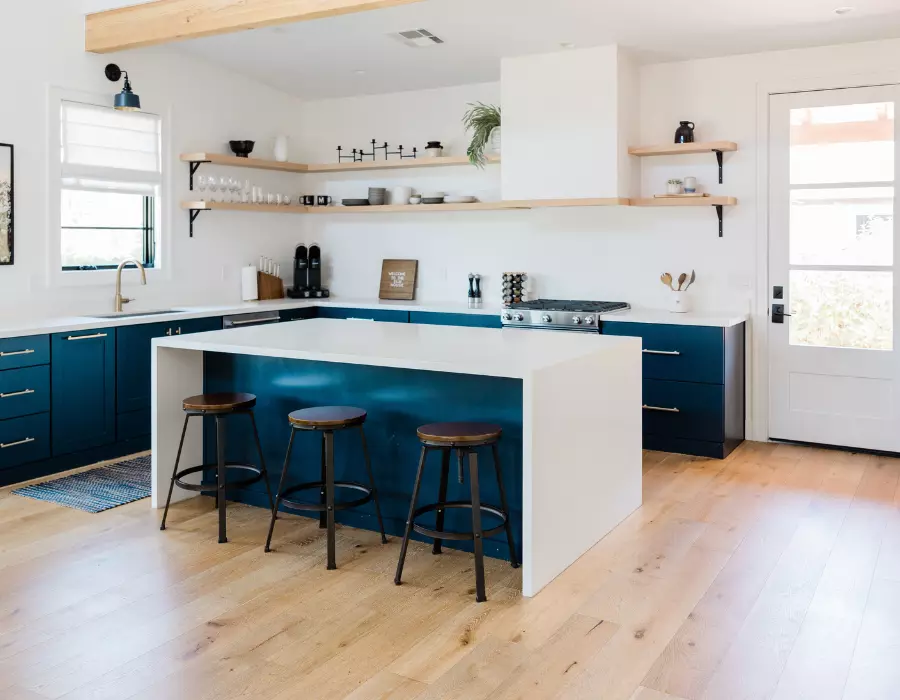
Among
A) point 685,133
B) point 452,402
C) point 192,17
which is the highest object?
point 192,17

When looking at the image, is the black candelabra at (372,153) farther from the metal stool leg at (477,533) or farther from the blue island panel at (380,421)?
the metal stool leg at (477,533)

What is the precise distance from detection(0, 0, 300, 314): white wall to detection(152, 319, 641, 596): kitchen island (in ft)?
5.46

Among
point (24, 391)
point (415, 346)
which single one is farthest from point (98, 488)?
point (415, 346)

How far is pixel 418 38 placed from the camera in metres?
5.48

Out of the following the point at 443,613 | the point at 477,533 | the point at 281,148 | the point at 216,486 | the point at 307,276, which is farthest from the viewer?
the point at 307,276

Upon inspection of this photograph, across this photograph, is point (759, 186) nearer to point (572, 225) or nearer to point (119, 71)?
point (572, 225)

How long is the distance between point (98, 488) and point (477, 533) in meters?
2.40

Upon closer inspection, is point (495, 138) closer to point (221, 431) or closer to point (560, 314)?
point (560, 314)

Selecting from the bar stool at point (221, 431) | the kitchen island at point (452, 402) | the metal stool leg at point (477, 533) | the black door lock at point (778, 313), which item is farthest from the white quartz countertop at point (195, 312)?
the metal stool leg at point (477, 533)

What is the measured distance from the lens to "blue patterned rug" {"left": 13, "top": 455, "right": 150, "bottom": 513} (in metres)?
4.30

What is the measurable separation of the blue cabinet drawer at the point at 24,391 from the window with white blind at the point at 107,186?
103cm

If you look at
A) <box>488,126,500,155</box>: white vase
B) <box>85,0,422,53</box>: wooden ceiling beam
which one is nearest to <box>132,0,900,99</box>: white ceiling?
<box>488,126,500,155</box>: white vase

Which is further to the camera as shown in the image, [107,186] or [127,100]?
[107,186]

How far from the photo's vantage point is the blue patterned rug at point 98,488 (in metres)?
4.30
